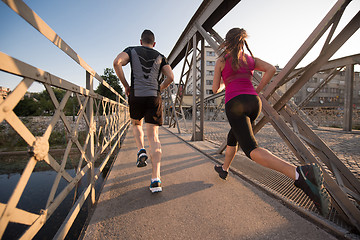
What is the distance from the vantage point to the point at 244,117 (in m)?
1.61

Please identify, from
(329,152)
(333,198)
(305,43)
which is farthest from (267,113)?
(333,198)

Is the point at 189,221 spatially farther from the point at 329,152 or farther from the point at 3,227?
the point at 329,152

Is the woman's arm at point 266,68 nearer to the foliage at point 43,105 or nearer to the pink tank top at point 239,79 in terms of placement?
the pink tank top at point 239,79

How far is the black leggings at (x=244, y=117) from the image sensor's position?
5.15 ft

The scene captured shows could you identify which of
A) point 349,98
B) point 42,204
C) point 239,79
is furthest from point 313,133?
point 349,98

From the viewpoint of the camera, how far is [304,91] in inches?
1410

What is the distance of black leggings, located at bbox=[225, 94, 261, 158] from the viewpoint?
5.15 ft

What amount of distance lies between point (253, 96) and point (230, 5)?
3.29 meters

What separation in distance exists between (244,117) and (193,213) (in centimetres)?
107

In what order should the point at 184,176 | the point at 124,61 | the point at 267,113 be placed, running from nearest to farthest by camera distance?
1. the point at 124,61
2. the point at 267,113
3. the point at 184,176

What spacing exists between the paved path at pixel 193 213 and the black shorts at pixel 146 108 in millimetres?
894

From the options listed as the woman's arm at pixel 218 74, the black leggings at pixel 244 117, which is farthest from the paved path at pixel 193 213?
the woman's arm at pixel 218 74

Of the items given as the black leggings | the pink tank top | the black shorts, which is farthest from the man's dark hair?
the black leggings

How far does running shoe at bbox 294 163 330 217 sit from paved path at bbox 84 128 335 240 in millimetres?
210
